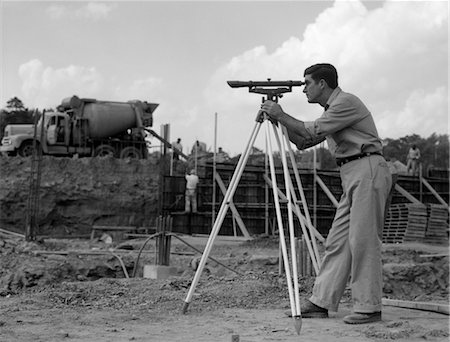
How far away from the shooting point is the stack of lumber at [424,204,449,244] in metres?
17.2

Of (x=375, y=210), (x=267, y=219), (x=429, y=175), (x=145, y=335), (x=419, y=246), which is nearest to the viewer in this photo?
(x=145, y=335)

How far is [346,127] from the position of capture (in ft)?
12.8

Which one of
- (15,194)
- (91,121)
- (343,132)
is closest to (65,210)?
(15,194)

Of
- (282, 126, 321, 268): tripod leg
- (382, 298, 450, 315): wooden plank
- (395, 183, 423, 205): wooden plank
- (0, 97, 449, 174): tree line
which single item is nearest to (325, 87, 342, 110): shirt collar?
(282, 126, 321, 268): tripod leg

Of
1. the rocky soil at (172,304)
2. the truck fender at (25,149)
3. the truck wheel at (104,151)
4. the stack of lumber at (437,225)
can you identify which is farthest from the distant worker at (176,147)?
the rocky soil at (172,304)

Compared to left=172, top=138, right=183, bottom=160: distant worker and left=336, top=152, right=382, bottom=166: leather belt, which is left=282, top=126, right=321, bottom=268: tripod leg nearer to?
left=336, top=152, right=382, bottom=166: leather belt

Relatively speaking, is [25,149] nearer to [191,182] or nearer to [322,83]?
[191,182]

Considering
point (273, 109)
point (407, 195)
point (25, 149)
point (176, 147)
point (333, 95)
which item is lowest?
point (273, 109)

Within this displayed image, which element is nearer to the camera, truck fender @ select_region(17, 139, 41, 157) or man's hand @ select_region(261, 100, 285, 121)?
man's hand @ select_region(261, 100, 285, 121)

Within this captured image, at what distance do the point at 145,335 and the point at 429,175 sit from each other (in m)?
20.4

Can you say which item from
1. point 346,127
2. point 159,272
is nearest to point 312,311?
point 346,127

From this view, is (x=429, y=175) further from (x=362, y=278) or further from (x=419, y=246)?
(x=362, y=278)

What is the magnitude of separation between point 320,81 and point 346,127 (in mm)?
362

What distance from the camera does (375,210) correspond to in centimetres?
374
